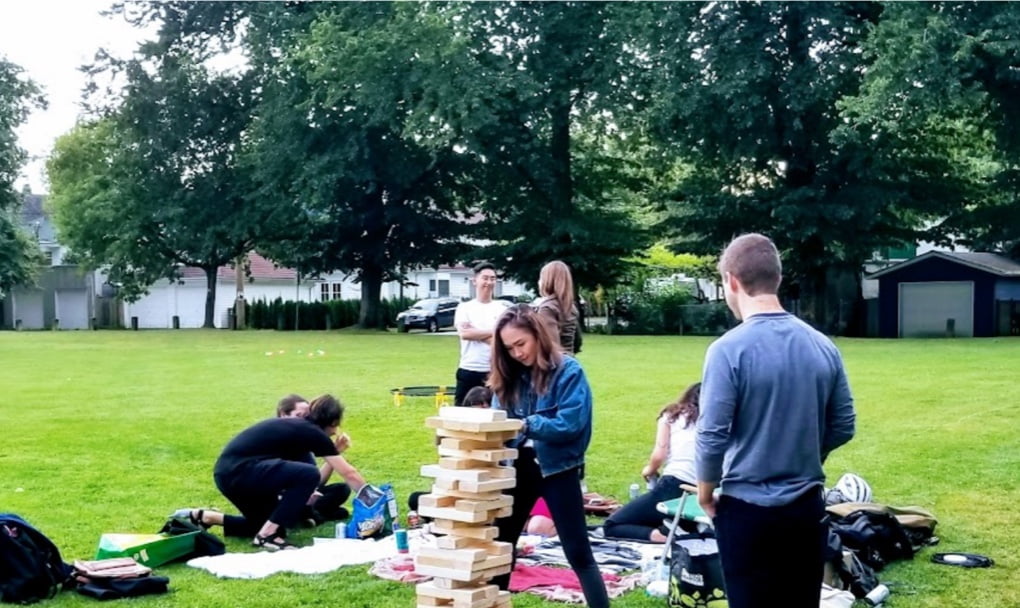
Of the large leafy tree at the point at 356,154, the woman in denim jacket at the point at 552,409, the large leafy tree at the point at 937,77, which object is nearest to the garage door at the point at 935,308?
the large leafy tree at the point at 937,77

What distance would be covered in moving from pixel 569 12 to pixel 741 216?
28.1 feet

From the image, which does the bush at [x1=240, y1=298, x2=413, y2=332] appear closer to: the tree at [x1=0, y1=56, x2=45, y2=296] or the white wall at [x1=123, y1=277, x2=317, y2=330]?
the white wall at [x1=123, y1=277, x2=317, y2=330]

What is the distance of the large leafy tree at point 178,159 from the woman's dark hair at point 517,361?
35859 millimetres

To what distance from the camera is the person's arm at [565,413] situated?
17.4 ft

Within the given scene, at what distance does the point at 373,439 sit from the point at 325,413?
464cm

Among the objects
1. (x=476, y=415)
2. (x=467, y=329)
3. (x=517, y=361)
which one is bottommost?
(x=476, y=415)

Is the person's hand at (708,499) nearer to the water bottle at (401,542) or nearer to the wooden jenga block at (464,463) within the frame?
the wooden jenga block at (464,463)

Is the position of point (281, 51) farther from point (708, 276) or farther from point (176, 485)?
point (176, 485)

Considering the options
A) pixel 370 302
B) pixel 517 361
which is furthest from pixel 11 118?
pixel 517 361

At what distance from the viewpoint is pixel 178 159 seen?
42688mm

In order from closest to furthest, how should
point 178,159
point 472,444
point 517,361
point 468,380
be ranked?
point 472,444, point 517,361, point 468,380, point 178,159

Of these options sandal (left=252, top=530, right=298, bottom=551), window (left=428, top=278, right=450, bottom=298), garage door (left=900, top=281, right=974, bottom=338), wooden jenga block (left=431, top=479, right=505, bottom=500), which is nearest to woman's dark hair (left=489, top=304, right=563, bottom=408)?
wooden jenga block (left=431, top=479, right=505, bottom=500)

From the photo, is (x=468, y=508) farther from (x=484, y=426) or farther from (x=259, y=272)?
(x=259, y=272)

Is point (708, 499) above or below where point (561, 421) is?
below
